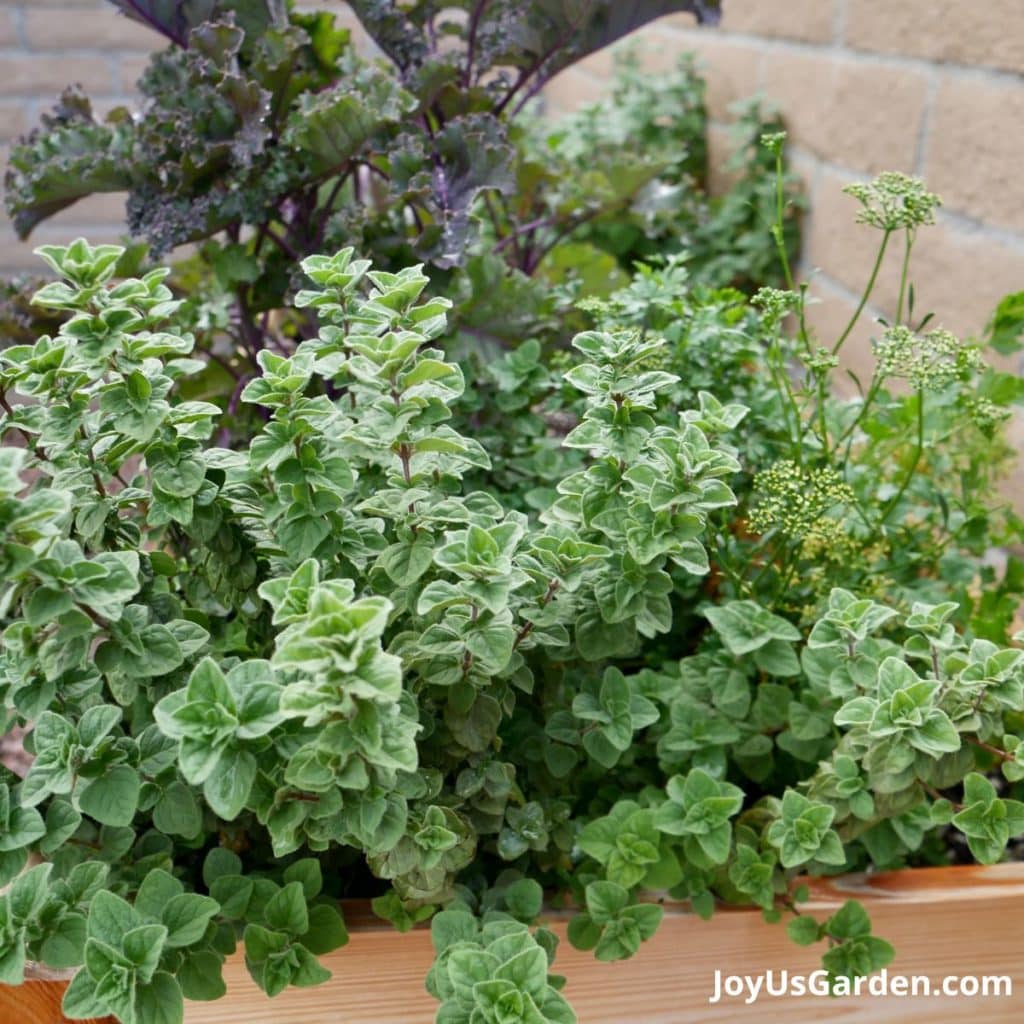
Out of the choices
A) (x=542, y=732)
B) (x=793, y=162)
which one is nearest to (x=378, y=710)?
(x=542, y=732)

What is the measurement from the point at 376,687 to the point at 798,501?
40cm

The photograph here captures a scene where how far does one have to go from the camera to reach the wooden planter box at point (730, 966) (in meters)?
0.75

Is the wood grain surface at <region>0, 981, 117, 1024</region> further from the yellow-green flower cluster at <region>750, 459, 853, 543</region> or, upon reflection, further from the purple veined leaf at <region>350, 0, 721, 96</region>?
the purple veined leaf at <region>350, 0, 721, 96</region>

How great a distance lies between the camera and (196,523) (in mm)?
693

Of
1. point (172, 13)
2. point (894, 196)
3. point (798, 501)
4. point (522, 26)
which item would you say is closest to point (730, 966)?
point (798, 501)

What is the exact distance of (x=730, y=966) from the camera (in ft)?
2.60

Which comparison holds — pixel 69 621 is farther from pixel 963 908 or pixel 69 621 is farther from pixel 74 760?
pixel 963 908

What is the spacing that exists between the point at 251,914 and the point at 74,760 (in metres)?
0.15

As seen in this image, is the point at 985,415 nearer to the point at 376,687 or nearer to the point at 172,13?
the point at 376,687

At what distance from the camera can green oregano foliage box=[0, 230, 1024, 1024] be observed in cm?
58

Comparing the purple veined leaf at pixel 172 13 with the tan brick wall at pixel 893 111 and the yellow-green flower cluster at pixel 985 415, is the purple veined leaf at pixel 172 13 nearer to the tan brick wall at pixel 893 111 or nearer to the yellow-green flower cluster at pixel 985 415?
the tan brick wall at pixel 893 111

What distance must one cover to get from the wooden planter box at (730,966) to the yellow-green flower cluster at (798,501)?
269mm

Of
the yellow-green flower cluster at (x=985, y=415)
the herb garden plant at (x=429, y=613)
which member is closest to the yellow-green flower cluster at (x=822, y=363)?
the herb garden plant at (x=429, y=613)

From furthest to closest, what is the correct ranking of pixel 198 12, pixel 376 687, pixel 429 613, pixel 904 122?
pixel 904 122, pixel 198 12, pixel 429 613, pixel 376 687
